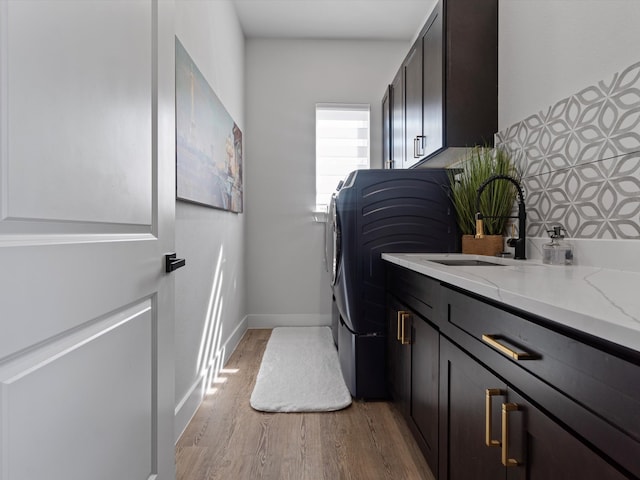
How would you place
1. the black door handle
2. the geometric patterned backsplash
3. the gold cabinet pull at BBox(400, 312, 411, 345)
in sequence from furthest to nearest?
1. the gold cabinet pull at BBox(400, 312, 411, 345)
2. the geometric patterned backsplash
3. the black door handle

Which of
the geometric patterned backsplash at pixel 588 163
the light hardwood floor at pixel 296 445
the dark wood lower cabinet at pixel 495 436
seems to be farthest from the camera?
the light hardwood floor at pixel 296 445

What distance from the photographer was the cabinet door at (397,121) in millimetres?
2866

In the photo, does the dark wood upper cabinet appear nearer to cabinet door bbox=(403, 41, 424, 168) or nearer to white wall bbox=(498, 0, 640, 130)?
white wall bbox=(498, 0, 640, 130)

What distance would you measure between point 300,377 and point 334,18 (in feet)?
9.78

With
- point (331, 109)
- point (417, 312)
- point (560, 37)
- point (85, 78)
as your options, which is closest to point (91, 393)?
point (85, 78)

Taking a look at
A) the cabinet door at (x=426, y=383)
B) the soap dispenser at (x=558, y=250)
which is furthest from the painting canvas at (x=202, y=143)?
the soap dispenser at (x=558, y=250)

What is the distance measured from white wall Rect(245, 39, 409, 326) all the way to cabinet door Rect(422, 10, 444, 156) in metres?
1.32

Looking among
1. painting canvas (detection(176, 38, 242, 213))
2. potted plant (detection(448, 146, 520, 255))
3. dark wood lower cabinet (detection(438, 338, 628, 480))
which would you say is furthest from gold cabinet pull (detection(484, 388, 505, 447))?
painting canvas (detection(176, 38, 242, 213))

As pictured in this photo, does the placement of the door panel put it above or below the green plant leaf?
below

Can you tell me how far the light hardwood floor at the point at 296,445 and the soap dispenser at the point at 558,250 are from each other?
0.96m

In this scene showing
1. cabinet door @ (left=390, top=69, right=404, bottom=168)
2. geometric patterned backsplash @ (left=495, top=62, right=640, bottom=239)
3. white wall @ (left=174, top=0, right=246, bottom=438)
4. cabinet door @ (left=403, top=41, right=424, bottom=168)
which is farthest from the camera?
cabinet door @ (left=390, top=69, right=404, bottom=168)

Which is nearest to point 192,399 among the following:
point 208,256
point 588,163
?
point 208,256

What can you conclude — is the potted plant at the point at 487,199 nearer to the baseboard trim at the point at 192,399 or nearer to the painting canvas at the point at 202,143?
the painting canvas at the point at 202,143

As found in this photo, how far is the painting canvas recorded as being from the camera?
1.71 meters
